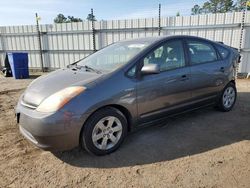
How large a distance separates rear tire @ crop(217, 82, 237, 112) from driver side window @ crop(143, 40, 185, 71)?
1.46 meters

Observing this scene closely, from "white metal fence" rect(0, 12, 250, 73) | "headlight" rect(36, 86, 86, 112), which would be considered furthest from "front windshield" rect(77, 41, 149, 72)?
"white metal fence" rect(0, 12, 250, 73)

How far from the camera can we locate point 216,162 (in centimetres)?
282

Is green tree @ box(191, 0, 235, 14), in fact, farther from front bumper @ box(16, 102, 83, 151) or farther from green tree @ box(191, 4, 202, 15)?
front bumper @ box(16, 102, 83, 151)

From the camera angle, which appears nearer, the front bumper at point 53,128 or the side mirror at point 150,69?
the front bumper at point 53,128

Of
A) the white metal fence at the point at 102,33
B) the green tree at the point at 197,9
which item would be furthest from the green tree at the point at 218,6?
the white metal fence at the point at 102,33

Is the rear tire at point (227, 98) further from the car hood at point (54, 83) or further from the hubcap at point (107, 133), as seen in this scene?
the car hood at point (54, 83)

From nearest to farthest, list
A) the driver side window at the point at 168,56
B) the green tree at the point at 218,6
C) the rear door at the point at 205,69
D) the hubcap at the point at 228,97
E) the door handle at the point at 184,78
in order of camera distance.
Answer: the driver side window at the point at 168,56 → the door handle at the point at 184,78 → the rear door at the point at 205,69 → the hubcap at the point at 228,97 → the green tree at the point at 218,6

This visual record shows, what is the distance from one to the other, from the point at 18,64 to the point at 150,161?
8.98 m

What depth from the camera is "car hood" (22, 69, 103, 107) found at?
283cm

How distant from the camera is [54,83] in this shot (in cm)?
304

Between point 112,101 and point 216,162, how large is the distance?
1.54 m

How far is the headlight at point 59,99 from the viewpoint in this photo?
8.56ft

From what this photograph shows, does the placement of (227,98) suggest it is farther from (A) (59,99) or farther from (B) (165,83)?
(A) (59,99)

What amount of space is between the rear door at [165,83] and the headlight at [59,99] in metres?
0.89
